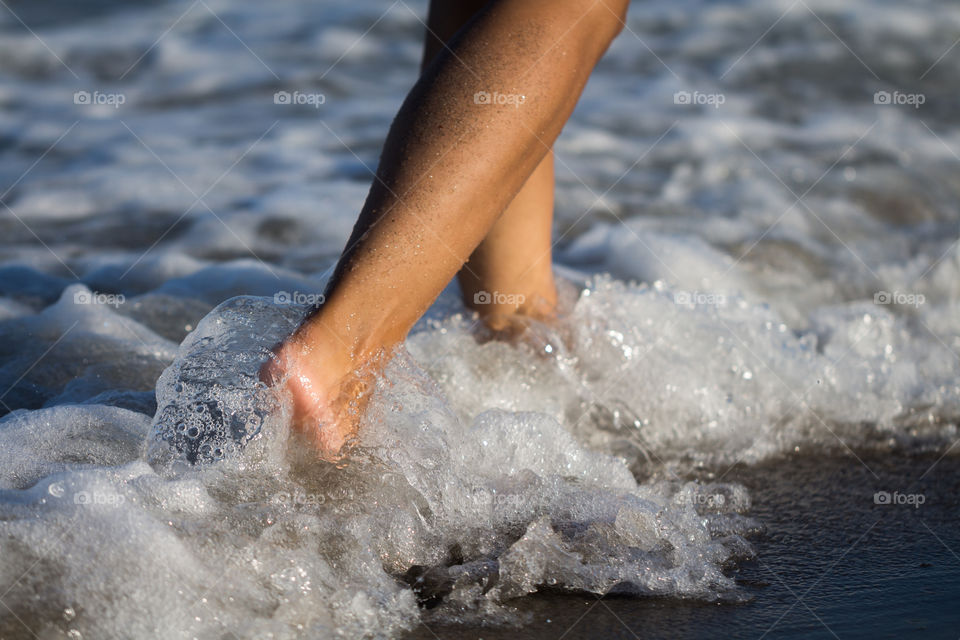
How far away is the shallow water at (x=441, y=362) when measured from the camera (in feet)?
3.97

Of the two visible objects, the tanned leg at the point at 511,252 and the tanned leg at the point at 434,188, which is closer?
the tanned leg at the point at 434,188

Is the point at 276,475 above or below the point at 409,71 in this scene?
below

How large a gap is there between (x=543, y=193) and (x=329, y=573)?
1.02 metres

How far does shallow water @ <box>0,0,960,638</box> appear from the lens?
121cm

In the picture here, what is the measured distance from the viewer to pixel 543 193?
1.97 m

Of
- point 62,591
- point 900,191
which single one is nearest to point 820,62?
point 900,191

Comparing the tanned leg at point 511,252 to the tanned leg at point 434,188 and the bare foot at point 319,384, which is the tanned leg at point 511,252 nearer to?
the tanned leg at point 434,188

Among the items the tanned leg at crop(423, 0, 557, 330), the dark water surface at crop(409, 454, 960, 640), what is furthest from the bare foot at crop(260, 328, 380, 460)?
the tanned leg at crop(423, 0, 557, 330)

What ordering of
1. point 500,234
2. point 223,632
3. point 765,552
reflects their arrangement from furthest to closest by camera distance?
1. point 500,234
2. point 765,552
3. point 223,632

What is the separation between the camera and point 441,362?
76.5 inches

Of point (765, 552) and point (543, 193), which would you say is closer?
point (765, 552)

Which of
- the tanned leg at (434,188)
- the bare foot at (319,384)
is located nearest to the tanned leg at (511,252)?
the tanned leg at (434,188)

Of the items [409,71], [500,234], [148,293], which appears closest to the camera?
[500,234]

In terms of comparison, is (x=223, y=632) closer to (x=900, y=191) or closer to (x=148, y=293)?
(x=148, y=293)
